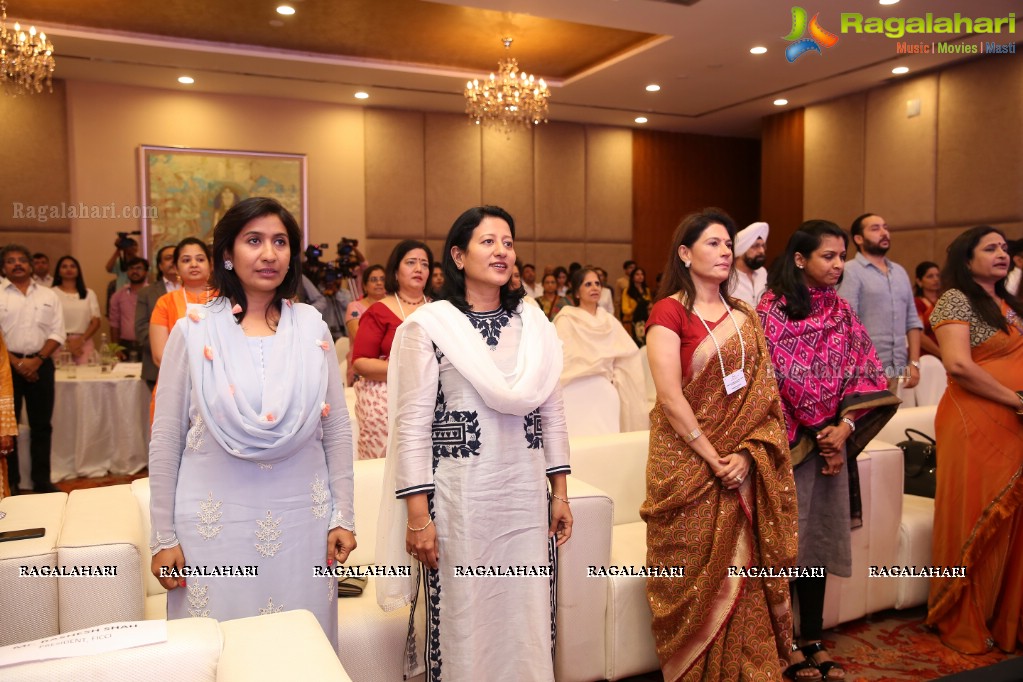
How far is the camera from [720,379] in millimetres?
2334

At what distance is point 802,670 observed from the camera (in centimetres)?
260

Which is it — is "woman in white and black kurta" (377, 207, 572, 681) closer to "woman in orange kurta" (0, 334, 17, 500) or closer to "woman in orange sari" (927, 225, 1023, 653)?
"woman in orange sari" (927, 225, 1023, 653)

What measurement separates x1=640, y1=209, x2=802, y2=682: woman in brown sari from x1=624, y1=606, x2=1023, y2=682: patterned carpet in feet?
1.44

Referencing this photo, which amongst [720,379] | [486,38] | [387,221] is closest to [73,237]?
[387,221]

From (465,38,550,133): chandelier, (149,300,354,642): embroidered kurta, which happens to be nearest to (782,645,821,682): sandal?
(149,300,354,642): embroidered kurta

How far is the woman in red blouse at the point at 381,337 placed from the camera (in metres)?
3.26

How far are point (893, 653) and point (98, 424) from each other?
199 inches

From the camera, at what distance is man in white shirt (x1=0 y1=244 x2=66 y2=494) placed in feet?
15.9

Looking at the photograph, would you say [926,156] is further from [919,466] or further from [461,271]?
[461,271]

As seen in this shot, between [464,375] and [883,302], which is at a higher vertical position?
[883,302]

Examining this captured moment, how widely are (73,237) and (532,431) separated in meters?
8.11

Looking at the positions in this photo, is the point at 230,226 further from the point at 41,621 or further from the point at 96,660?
the point at 41,621

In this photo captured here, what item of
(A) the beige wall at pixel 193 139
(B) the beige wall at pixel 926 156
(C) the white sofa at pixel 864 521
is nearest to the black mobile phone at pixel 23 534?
(C) the white sofa at pixel 864 521

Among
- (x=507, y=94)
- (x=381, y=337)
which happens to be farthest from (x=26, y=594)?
(x=507, y=94)
